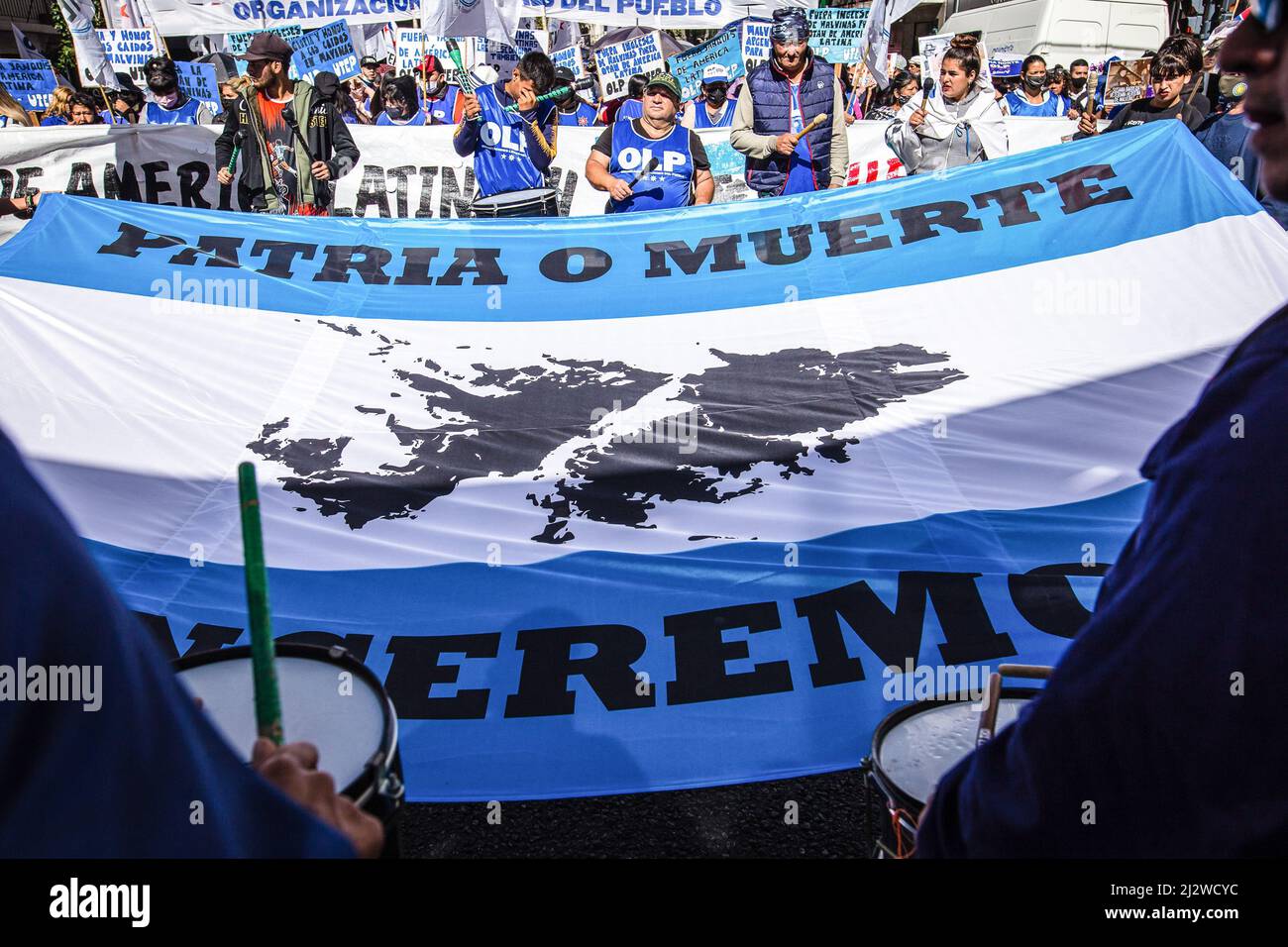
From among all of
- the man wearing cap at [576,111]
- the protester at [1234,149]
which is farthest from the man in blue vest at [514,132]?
the man wearing cap at [576,111]

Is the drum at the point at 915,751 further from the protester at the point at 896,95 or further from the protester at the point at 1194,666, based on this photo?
the protester at the point at 896,95

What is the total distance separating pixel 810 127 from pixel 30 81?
11.2 meters

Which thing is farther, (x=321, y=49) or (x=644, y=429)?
(x=321, y=49)

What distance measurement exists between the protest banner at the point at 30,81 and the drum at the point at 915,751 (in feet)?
45.8

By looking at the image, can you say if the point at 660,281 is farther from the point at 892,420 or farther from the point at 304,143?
the point at 304,143

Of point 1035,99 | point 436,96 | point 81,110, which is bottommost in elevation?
point 81,110

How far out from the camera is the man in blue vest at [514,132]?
5969 mm

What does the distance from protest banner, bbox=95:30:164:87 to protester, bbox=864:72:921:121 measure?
28.3 ft

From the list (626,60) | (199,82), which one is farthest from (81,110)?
(626,60)

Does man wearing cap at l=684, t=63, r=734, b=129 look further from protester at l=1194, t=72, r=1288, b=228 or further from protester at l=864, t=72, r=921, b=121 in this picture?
protester at l=1194, t=72, r=1288, b=228

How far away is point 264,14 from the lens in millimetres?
7559

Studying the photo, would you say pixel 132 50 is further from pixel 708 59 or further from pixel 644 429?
pixel 644 429

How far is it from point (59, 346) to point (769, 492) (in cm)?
303

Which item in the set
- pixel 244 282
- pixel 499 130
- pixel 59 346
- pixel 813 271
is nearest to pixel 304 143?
pixel 499 130
